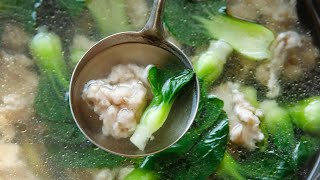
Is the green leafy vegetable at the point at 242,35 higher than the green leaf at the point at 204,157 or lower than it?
higher

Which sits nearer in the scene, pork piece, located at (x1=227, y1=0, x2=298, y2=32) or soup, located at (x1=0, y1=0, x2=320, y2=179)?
soup, located at (x1=0, y1=0, x2=320, y2=179)

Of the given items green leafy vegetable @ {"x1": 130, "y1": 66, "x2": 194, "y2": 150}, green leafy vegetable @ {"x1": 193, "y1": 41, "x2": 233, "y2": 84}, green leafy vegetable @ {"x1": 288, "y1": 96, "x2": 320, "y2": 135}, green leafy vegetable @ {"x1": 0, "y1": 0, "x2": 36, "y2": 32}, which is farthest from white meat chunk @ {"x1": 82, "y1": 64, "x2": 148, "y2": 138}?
green leafy vegetable @ {"x1": 288, "y1": 96, "x2": 320, "y2": 135}

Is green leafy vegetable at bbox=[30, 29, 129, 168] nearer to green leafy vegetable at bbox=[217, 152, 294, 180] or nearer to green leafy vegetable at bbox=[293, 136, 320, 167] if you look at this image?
green leafy vegetable at bbox=[217, 152, 294, 180]

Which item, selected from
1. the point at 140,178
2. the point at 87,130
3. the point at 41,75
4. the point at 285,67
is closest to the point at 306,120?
the point at 285,67

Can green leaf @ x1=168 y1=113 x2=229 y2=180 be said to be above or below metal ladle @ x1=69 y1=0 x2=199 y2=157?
below

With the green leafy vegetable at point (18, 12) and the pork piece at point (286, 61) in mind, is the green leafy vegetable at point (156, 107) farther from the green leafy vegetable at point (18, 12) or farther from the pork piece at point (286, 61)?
the green leafy vegetable at point (18, 12)

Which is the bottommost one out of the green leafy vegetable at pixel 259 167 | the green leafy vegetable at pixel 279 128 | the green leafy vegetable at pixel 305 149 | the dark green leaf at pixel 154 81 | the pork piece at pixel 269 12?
the green leafy vegetable at pixel 259 167

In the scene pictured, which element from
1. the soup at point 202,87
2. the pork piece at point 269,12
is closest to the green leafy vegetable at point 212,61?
the soup at point 202,87

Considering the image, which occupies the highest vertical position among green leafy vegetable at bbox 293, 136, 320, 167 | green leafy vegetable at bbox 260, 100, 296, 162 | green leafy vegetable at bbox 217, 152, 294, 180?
green leafy vegetable at bbox 260, 100, 296, 162
